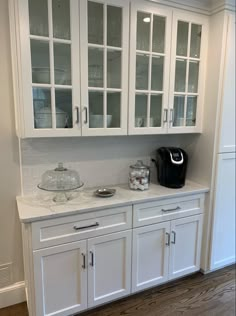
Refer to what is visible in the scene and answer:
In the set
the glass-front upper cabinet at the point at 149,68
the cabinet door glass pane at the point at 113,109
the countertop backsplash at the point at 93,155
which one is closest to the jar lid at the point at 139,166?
the countertop backsplash at the point at 93,155

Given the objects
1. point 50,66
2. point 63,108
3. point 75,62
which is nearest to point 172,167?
point 63,108

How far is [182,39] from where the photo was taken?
6.85 feet

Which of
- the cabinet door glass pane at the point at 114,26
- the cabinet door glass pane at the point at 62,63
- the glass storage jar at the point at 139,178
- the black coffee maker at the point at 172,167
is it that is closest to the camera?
the cabinet door glass pane at the point at 62,63

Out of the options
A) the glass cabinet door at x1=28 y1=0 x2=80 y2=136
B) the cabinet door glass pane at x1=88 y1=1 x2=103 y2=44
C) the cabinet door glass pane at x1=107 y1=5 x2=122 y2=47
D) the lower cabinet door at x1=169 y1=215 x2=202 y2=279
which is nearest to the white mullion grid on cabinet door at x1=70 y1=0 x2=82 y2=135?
the glass cabinet door at x1=28 y1=0 x2=80 y2=136

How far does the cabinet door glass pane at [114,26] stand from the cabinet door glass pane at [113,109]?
1.20ft

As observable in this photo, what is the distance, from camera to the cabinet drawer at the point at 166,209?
194 cm

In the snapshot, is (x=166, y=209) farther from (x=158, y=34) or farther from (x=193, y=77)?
(x=158, y=34)

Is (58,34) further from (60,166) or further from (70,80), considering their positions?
(60,166)

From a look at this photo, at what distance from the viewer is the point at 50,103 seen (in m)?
1.70

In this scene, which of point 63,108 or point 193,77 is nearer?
point 63,108

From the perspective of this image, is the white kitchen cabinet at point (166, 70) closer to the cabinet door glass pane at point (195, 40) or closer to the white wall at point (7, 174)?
the cabinet door glass pane at point (195, 40)

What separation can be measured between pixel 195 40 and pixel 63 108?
1307 millimetres

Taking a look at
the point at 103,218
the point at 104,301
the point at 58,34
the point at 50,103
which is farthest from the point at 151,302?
the point at 58,34

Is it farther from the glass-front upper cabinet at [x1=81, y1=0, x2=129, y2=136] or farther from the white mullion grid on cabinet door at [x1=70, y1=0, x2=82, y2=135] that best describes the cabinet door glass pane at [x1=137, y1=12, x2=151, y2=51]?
the white mullion grid on cabinet door at [x1=70, y1=0, x2=82, y2=135]
